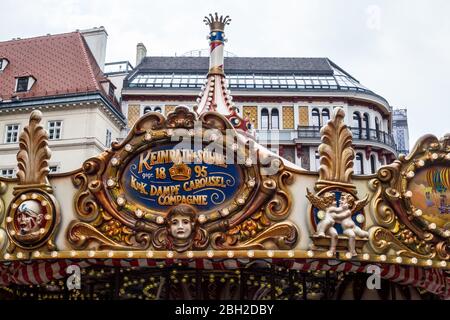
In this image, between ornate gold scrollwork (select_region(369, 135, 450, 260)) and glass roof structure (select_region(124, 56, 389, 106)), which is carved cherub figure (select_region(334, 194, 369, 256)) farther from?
glass roof structure (select_region(124, 56, 389, 106))

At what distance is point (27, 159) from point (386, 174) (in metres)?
6.18

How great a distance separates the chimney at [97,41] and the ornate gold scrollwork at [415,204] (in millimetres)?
24579

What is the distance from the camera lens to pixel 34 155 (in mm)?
9805

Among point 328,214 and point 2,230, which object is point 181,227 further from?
point 2,230

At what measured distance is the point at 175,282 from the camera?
468 inches

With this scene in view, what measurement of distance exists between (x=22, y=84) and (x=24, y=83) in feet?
0.47

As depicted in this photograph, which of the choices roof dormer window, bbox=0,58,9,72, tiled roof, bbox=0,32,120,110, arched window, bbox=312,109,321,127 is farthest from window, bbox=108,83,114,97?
arched window, bbox=312,109,321,127

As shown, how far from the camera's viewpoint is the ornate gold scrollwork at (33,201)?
31.0 feet

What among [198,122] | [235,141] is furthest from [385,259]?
[198,122]

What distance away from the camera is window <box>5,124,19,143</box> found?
91.0 ft

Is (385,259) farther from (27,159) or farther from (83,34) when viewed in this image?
(83,34)

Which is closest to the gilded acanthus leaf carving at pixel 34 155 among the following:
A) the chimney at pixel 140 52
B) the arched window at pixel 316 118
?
the arched window at pixel 316 118

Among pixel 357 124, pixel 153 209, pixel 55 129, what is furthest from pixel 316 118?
pixel 153 209

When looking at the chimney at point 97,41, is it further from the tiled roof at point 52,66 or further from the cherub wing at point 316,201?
the cherub wing at point 316,201
